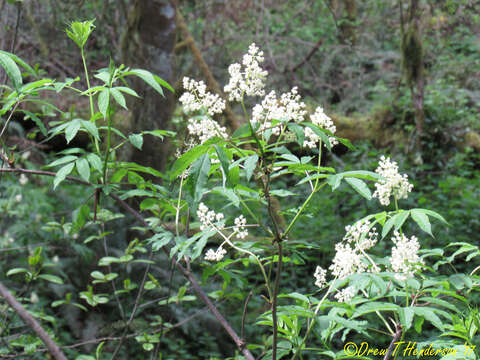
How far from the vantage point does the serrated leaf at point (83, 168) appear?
155 cm

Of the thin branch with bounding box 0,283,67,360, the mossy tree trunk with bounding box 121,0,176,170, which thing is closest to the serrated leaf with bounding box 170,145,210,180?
the thin branch with bounding box 0,283,67,360

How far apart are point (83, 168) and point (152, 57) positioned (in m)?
3.08

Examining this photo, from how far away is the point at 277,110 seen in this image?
1.35 m

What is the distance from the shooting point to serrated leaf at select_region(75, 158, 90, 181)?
155 cm

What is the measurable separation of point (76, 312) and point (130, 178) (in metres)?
2.93

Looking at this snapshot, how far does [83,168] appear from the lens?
62.4 inches

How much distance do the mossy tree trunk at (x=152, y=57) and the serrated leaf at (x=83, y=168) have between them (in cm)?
283

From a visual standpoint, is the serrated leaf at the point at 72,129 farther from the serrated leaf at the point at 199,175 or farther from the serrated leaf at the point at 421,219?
the serrated leaf at the point at 421,219

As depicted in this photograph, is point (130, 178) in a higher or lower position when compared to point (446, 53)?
lower

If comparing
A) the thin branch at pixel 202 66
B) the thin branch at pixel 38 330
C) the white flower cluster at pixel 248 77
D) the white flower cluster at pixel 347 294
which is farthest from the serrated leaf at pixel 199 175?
the thin branch at pixel 202 66

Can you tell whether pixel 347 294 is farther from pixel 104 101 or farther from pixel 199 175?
pixel 104 101

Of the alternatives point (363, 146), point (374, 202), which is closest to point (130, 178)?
point (374, 202)

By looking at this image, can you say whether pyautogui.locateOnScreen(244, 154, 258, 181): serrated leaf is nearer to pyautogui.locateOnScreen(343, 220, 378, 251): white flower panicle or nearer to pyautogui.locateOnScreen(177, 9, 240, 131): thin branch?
pyautogui.locateOnScreen(343, 220, 378, 251): white flower panicle

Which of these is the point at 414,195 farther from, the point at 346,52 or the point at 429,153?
the point at 346,52
